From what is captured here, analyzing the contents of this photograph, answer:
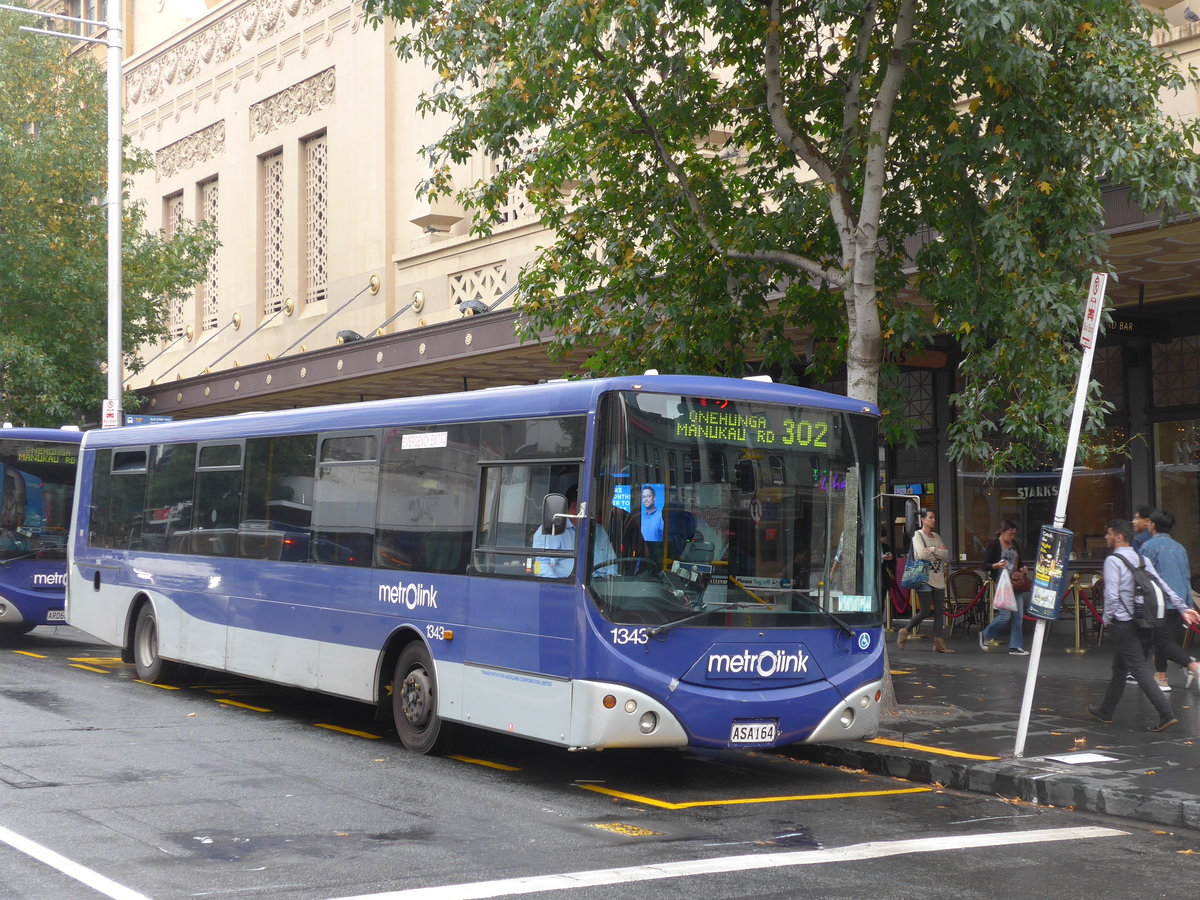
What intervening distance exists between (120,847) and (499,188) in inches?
319

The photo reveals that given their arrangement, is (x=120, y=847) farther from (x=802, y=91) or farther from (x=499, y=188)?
(x=802, y=91)

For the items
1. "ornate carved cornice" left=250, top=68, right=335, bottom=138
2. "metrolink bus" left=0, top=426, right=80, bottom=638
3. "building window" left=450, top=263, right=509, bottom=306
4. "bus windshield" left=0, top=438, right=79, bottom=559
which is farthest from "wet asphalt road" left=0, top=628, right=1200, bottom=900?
"ornate carved cornice" left=250, top=68, right=335, bottom=138

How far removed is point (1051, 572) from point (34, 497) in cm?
1365

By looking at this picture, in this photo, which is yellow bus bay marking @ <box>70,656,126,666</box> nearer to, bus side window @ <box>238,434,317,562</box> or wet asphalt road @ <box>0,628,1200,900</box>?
bus side window @ <box>238,434,317,562</box>

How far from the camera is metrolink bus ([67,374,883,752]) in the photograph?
9.02 meters

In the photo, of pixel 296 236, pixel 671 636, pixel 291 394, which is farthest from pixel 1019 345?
pixel 296 236

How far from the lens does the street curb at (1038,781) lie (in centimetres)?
873

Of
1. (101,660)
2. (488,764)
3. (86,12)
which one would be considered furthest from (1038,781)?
(86,12)

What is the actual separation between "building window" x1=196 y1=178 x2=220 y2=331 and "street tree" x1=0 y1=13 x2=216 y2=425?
555 centimetres

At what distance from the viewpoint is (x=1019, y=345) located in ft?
37.1

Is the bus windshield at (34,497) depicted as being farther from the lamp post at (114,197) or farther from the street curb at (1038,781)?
the street curb at (1038,781)

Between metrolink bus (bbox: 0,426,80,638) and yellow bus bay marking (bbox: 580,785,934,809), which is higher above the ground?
metrolink bus (bbox: 0,426,80,638)

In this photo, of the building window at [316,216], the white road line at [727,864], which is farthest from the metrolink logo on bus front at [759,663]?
the building window at [316,216]

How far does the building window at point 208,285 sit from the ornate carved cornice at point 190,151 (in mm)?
Result: 729
